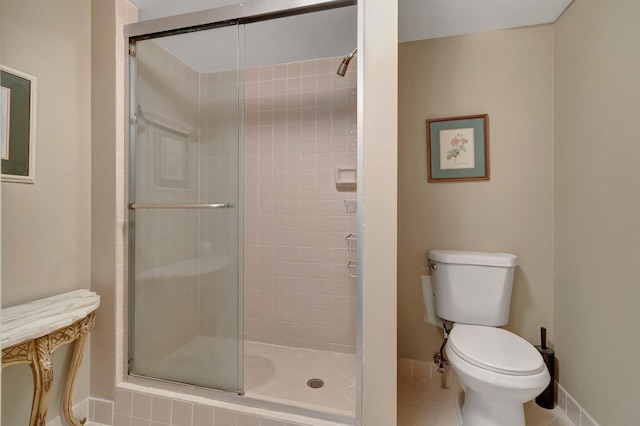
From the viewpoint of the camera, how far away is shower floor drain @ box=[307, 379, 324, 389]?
2014mm

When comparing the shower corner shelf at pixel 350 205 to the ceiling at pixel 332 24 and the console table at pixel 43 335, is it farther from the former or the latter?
the console table at pixel 43 335

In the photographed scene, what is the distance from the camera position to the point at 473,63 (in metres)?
2.18

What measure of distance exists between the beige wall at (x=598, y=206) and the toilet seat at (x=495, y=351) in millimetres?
334

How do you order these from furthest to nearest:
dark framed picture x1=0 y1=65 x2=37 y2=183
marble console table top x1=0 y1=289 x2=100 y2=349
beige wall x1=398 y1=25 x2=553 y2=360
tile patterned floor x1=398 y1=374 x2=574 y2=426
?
beige wall x1=398 y1=25 x2=553 y2=360
tile patterned floor x1=398 y1=374 x2=574 y2=426
dark framed picture x1=0 y1=65 x2=37 y2=183
marble console table top x1=0 y1=289 x2=100 y2=349

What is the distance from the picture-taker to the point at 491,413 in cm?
165

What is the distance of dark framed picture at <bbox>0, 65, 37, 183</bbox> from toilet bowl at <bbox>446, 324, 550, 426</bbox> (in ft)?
7.35

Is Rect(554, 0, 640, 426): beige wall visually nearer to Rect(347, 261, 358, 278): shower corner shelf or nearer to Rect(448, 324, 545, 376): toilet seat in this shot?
Rect(448, 324, 545, 376): toilet seat

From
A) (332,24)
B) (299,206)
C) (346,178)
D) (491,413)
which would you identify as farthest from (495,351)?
(332,24)

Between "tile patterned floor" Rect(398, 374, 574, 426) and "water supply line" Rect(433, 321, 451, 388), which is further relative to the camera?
"water supply line" Rect(433, 321, 451, 388)

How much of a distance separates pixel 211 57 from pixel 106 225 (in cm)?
108

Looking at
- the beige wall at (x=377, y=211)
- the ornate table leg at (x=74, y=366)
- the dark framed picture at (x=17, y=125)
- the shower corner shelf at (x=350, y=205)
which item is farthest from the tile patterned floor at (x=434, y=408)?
the dark framed picture at (x=17, y=125)

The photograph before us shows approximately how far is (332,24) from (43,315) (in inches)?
82.9

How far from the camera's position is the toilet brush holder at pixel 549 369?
1936 mm

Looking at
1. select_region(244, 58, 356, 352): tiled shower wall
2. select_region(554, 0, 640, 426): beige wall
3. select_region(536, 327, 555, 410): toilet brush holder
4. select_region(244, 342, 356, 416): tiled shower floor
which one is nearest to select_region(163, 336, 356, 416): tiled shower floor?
select_region(244, 342, 356, 416): tiled shower floor
